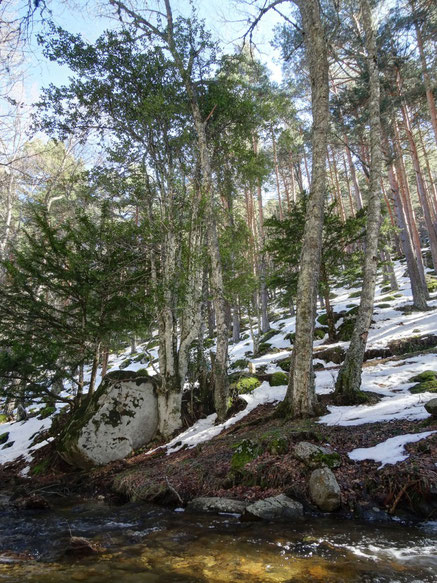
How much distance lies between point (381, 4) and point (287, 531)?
67.9ft

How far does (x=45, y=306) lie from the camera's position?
888cm

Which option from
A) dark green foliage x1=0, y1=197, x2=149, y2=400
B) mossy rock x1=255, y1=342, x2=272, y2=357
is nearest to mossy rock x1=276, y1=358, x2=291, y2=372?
mossy rock x1=255, y1=342, x2=272, y2=357

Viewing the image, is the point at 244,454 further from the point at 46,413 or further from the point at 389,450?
the point at 46,413

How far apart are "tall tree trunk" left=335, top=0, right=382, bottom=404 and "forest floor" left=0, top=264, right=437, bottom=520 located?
556mm

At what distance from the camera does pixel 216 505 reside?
4.81m

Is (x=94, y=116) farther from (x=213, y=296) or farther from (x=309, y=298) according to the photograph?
(x=309, y=298)

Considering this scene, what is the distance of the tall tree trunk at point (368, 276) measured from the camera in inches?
301

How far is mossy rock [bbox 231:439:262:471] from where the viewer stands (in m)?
5.45

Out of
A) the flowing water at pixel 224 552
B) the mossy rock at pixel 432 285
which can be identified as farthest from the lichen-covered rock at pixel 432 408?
the mossy rock at pixel 432 285

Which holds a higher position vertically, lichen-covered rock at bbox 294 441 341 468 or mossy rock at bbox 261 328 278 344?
mossy rock at bbox 261 328 278 344

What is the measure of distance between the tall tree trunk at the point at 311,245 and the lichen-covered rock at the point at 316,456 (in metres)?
1.87

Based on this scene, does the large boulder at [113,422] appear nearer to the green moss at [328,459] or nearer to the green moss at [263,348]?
the green moss at [328,459]

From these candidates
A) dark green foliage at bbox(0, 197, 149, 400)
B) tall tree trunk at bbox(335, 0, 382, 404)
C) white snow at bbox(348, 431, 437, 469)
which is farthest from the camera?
dark green foliage at bbox(0, 197, 149, 400)

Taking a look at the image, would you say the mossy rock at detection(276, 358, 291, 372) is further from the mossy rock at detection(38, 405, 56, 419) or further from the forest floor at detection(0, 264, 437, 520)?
the mossy rock at detection(38, 405, 56, 419)
